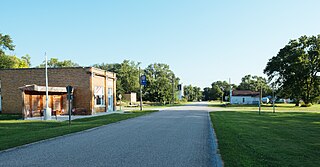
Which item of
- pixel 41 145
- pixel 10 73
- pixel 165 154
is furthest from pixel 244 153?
pixel 10 73

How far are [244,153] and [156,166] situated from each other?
3.02m

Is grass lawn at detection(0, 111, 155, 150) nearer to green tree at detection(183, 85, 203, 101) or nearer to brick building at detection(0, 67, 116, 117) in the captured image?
brick building at detection(0, 67, 116, 117)

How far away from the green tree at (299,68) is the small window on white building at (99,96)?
42.0 m

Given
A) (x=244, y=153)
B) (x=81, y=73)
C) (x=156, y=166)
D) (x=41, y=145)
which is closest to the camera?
(x=156, y=166)

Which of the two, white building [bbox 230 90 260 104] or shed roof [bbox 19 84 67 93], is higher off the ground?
shed roof [bbox 19 84 67 93]

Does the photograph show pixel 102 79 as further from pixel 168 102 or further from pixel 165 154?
pixel 168 102

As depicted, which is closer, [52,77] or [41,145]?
[41,145]

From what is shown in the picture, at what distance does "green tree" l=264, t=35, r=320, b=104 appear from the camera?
59.2 meters

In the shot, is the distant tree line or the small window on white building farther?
the distant tree line

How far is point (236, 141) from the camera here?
36.9ft

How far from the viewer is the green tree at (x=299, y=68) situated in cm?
5919

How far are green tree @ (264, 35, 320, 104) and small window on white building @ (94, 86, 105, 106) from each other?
138ft

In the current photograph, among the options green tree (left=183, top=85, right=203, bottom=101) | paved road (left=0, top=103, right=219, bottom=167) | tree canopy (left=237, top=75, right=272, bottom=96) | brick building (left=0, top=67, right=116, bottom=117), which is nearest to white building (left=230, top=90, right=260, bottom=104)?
tree canopy (left=237, top=75, right=272, bottom=96)

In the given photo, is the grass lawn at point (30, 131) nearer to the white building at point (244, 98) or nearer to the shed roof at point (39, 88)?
the shed roof at point (39, 88)
